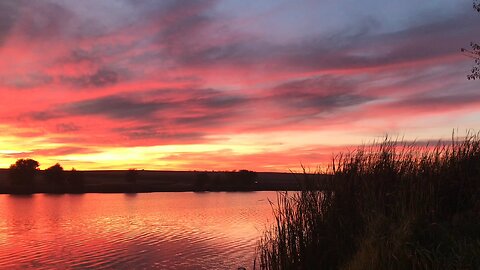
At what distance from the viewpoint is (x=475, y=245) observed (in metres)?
7.48

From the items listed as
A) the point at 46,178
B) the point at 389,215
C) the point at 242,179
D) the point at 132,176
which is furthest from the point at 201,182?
the point at 389,215

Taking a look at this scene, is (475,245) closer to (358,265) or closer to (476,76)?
(358,265)

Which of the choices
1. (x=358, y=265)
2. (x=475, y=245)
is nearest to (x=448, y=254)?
(x=475, y=245)

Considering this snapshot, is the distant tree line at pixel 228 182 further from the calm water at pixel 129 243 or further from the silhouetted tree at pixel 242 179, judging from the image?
the calm water at pixel 129 243

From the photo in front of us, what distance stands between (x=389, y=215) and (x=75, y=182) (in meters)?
123

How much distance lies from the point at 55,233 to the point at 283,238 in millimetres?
27956

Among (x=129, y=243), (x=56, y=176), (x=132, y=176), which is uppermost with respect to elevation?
(x=132, y=176)

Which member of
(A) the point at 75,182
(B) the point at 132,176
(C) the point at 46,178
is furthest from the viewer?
(B) the point at 132,176

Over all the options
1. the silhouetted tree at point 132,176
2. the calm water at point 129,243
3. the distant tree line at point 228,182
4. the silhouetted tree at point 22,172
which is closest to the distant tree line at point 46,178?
the silhouetted tree at point 22,172

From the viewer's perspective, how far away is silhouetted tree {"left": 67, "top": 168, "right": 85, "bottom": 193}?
11825 cm

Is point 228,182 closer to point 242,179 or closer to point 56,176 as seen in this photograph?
point 242,179

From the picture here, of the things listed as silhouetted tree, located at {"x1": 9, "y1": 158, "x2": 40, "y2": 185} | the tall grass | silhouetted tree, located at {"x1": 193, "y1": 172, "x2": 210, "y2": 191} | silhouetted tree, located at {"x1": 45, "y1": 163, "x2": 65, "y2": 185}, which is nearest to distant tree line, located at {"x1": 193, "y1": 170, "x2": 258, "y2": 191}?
silhouetted tree, located at {"x1": 193, "y1": 172, "x2": 210, "y2": 191}

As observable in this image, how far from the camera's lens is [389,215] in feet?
31.8

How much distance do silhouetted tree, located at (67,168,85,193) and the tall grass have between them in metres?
114
